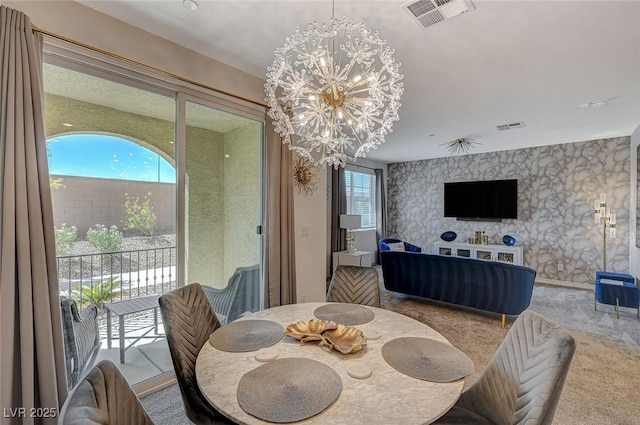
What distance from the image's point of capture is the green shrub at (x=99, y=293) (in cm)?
210

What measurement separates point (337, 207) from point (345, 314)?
13.6 ft

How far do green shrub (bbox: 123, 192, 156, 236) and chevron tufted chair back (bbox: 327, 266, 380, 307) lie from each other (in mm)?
1535

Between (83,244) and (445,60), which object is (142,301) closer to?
(83,244)

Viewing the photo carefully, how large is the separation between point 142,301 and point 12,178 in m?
1.27

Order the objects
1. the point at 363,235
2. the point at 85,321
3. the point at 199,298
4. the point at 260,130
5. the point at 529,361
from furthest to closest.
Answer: the point at 363,235 < the point at 260,130 < the point at 85,321 < the point at 199,298 < the point at 529,361

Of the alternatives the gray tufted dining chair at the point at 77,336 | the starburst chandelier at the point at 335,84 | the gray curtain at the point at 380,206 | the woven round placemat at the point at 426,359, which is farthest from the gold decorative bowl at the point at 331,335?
the gray curtain at the point at 380,206

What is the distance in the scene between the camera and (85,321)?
6.69 feet

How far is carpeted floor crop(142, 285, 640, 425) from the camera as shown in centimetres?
204

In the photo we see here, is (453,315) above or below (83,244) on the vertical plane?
below

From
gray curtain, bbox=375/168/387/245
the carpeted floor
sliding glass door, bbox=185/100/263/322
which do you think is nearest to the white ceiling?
sliding glass door, bbox=185/100/263/322

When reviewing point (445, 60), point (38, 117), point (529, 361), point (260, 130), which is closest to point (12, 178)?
point (38, 117)

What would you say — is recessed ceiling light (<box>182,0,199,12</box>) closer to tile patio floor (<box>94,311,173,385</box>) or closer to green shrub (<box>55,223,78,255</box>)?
green shrub (<box>55,223,78,255</box>)

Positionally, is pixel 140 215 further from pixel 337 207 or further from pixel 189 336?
pixel 337 207

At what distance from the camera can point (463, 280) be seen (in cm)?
381
